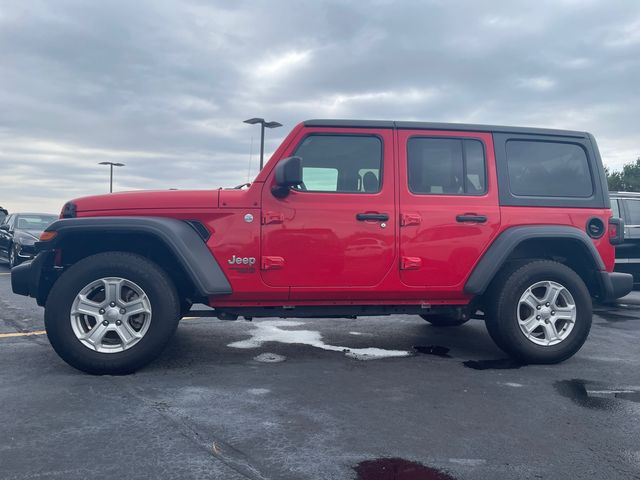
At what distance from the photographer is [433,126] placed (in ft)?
15.9

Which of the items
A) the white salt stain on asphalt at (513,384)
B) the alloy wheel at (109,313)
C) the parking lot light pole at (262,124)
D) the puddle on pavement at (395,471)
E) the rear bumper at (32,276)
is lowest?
the puddle on pavement at (395,471)

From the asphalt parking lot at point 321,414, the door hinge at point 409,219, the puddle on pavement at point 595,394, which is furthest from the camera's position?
the door hinge at point 409,219

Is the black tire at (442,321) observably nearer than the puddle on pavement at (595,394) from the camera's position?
No

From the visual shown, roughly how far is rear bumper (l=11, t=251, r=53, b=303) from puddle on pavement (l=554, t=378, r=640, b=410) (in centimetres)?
396

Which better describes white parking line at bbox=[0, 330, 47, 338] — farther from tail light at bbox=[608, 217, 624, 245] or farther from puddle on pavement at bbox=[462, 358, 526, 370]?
tail light at bbox=[608, 217, 624, 245]

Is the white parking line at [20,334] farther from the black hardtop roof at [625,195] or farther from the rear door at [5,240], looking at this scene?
the rear door at [5,240]

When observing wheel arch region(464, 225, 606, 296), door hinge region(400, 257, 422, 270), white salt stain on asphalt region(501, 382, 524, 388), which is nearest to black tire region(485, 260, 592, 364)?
wheel arch region(464, 225, 606, 296)

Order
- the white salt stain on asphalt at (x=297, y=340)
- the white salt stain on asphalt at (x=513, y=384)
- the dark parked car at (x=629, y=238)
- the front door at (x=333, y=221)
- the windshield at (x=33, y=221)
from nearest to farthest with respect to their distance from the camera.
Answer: the white salt stain on asphalt at (x=513, y=384)
the front door at (x=333, y=221)
the white salt stain on asphalt at (x=297, y=340)
the dark parked car at (x=629, y=238)
the windshield at (x=33, y=221)

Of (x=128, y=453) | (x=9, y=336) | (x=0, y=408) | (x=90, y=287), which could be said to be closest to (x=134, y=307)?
(x=90, y=287)

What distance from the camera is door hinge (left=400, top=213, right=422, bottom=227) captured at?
15.1 ft

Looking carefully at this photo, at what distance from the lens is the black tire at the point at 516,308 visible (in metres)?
4.73

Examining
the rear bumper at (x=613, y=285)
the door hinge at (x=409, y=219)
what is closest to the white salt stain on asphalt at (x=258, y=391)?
the door hinge at (x=409, y=219)

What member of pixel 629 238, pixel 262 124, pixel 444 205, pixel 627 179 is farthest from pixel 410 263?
pixel 627 179

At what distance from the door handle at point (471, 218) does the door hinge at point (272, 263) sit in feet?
5.00
